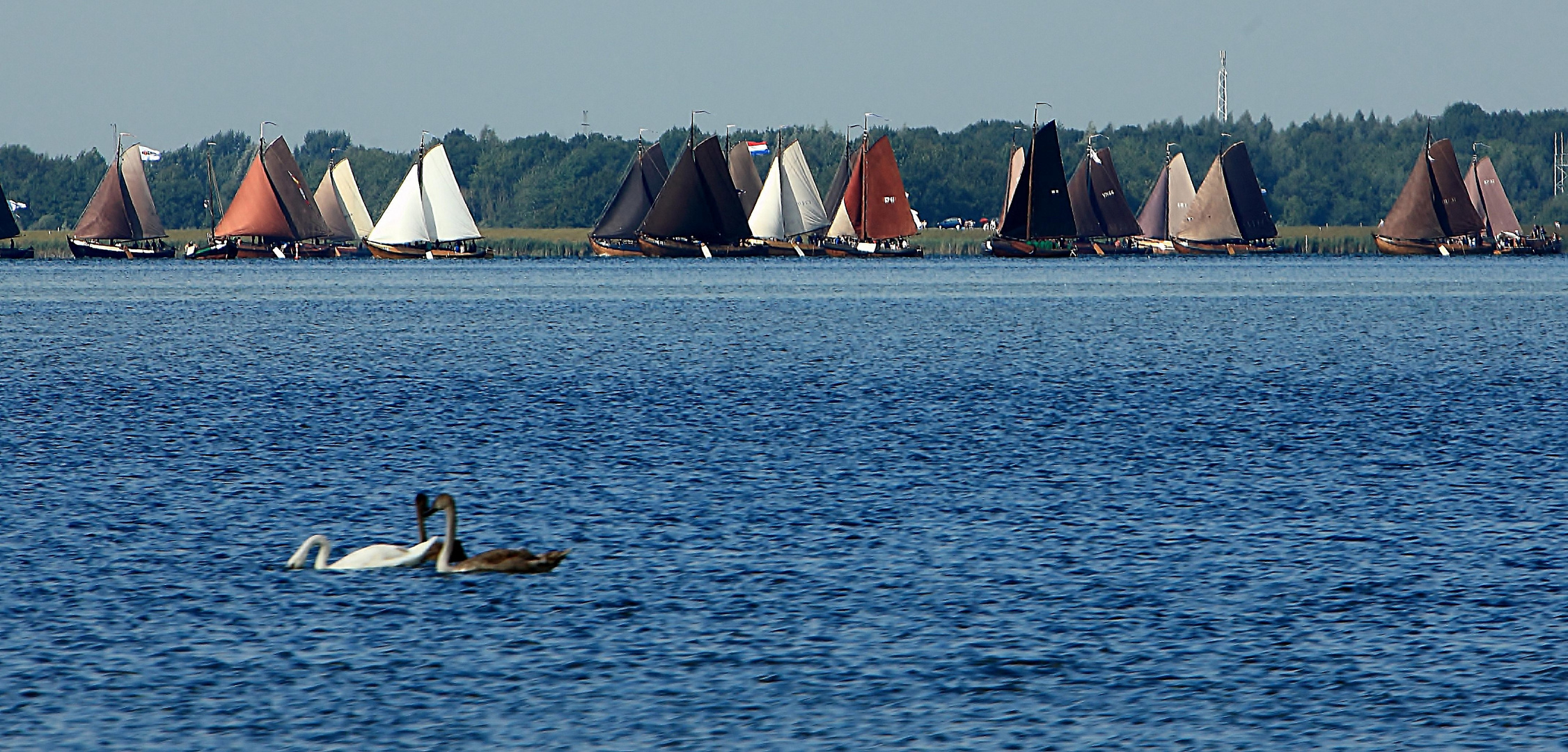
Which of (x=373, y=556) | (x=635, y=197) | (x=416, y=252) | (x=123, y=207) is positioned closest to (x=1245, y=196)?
(x=635, y=197)

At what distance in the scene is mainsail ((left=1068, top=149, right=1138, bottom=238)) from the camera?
18775 cm

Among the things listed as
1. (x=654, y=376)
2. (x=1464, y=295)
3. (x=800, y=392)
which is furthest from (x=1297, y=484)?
(x=1464, y=295)

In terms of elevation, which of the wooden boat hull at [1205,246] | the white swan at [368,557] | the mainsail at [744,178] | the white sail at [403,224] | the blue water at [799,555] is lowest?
the wooden boat hull at [1205,246]

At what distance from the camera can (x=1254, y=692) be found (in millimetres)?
15828

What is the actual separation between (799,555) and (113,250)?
6905 inches

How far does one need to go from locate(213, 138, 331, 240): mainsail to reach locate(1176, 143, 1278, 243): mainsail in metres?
82.4

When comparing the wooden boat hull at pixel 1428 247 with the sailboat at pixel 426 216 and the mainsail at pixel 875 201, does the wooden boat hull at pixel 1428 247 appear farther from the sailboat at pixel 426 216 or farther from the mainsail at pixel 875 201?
the sailboat at pixel 426 216

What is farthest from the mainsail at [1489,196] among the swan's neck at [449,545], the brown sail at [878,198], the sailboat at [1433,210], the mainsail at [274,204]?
the swan's neck at [449,545]

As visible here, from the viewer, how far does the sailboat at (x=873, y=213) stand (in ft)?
564

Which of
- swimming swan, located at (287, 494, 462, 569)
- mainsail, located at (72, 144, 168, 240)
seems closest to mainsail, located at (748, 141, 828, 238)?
mainsail, located at (72, 144, 168, 240)

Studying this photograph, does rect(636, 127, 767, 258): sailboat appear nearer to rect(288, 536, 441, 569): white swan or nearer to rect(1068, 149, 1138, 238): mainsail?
rect(1068, 149, 1138, 238): mainsail

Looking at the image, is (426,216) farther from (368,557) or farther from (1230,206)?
(368,557)

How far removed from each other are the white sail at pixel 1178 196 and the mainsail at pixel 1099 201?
7034mm

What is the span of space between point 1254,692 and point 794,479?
45.0ft
